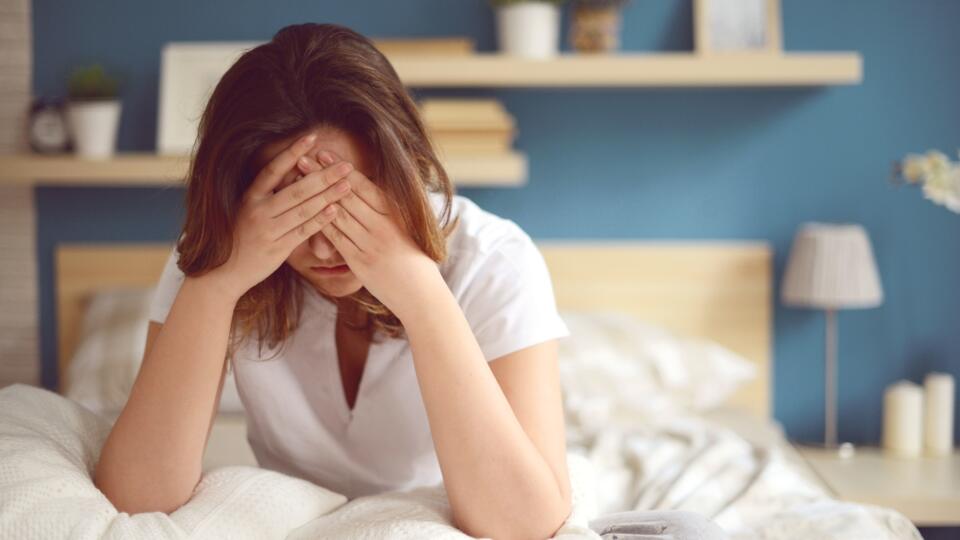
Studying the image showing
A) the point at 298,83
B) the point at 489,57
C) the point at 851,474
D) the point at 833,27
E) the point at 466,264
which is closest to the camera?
the point at 298,83

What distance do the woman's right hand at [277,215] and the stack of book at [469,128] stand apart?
1.58 m

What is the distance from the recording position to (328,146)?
1.18m

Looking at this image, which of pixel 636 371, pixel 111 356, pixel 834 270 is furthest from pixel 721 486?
pixel 111 356

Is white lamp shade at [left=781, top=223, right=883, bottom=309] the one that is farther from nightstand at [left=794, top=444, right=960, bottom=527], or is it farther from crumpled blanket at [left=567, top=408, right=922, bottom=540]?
crumpled blanket at [left=567, top=408, right=922, bottom=540]

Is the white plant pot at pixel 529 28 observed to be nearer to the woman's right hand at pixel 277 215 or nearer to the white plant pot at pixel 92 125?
the white plant pot at pixel 92 125

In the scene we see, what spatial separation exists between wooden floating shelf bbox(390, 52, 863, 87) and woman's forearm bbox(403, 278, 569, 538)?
167 cm

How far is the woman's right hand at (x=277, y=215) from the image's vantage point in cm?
117

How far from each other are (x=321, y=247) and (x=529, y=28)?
172 centimetres

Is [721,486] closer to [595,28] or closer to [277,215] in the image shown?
[277,215]

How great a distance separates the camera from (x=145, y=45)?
307cm

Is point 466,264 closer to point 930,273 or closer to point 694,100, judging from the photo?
point 694,100

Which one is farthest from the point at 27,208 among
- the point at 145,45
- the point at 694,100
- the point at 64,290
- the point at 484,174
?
the point at 694,100

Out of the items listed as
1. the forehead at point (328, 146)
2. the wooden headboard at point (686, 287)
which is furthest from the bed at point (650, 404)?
the forehead at point (328, 146)

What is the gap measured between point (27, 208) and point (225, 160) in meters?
2.17
